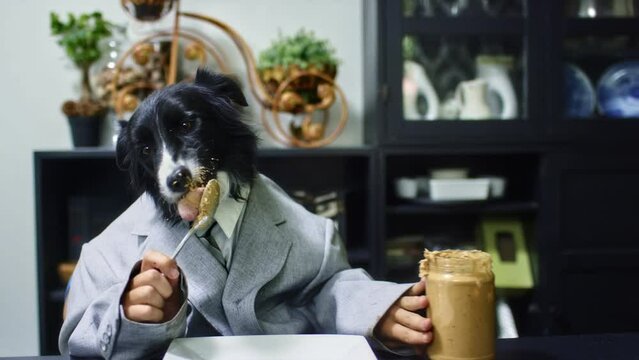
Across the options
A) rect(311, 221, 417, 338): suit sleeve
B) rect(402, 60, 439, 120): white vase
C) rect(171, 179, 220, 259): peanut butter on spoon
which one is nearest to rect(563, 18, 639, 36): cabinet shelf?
rect(402, 60, 439, 120): white vase

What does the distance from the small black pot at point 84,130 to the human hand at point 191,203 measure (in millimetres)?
1416

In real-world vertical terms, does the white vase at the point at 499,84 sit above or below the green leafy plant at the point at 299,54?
below

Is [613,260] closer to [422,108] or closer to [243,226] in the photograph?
[422,108]

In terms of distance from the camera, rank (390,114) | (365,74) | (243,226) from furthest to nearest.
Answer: (365,74) < (390,114) < (243,226)

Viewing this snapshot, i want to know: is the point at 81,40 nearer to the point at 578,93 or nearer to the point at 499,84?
the point at 499,84

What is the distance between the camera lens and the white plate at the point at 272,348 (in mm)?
657

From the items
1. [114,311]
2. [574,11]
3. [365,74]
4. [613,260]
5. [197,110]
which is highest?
[574,11]

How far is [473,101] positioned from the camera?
1.92m

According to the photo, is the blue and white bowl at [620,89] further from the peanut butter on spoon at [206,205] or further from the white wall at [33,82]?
the peanut butter on spoon at [206,205]

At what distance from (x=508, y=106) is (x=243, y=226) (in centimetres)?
137

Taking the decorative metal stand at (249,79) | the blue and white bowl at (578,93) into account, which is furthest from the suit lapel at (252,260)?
the blue and white bowl at (578,93)

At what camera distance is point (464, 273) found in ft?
2.08

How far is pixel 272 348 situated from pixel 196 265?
0.14 m

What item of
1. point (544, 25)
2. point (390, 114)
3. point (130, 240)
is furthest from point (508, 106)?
point (130, 240)
